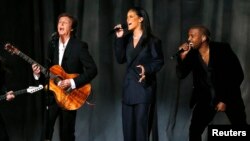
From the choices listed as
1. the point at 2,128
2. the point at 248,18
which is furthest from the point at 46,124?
the point at 248,18

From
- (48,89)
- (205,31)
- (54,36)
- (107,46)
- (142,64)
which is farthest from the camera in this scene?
(107,46)

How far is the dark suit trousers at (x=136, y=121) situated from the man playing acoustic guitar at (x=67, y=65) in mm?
499

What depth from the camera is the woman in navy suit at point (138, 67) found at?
5461 millimetres

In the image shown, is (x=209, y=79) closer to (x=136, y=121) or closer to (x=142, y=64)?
(x=142, y=64)

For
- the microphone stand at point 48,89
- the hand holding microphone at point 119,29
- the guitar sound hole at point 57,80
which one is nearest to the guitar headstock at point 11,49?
the microphone stand at point 48,89

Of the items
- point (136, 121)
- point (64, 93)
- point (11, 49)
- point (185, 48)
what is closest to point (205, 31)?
point (185, 48)

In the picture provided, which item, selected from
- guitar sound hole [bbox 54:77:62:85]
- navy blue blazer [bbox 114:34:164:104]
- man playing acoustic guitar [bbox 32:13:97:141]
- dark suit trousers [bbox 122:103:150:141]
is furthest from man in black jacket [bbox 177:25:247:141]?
guitar sound hole [bbox 54:77:62:85]

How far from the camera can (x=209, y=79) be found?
5816 mm

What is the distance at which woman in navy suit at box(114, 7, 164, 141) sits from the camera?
17.9 feet

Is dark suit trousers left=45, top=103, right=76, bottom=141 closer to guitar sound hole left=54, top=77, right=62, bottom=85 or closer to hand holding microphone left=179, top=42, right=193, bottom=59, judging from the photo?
guitar sound hole left=54, top=77, right=62, bottom=85

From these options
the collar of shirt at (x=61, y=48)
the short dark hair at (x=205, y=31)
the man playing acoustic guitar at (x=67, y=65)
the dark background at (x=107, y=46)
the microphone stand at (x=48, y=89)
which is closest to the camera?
the microphone stand at (x=48, y=89)

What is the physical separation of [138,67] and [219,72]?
0.90m

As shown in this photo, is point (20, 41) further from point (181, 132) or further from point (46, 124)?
point (181, 132)

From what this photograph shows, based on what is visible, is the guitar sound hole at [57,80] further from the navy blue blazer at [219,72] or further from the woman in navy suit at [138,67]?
the navy blue blazer at [219,72]
